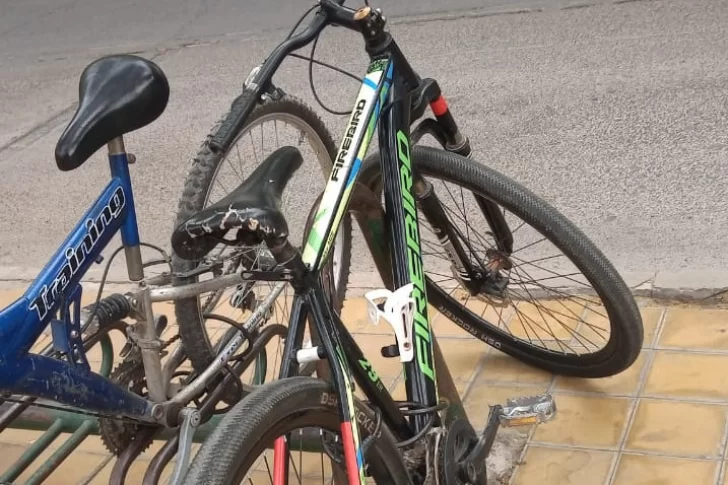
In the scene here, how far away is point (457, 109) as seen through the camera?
5.72 meters

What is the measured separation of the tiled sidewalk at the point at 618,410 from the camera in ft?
9.62

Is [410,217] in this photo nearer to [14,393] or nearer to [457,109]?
[14,393]

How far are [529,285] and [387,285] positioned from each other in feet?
3.10

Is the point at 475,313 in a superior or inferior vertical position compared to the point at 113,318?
inferior

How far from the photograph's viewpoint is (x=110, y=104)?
89.4 inches

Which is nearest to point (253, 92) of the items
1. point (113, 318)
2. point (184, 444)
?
point (113, 318)

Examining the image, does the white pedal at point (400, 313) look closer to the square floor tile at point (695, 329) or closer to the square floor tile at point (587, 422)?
the square floor tile at point (587, 422)

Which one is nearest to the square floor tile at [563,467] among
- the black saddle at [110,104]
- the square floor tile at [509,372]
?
the square floor tile at [509,372]

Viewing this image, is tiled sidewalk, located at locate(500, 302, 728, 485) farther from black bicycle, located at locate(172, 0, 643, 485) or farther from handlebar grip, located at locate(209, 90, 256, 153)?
handlebar grip, located at locate(209, 90, 256, 153)

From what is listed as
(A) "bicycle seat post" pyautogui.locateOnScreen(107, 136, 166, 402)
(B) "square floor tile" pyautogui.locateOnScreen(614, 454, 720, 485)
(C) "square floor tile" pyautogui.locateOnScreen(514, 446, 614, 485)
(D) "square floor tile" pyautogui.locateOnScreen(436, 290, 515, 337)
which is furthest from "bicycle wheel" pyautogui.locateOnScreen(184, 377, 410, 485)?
(D) "square floor tile" pyautogui.locateOnScreen(436, 290, 515, 337)

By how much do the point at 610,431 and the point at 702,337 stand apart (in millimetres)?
586

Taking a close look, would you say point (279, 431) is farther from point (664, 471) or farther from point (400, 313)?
point (664, 471)

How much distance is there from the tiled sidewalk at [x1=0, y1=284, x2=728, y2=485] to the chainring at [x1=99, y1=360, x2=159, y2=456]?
77cm

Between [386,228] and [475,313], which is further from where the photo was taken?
[475,313]
